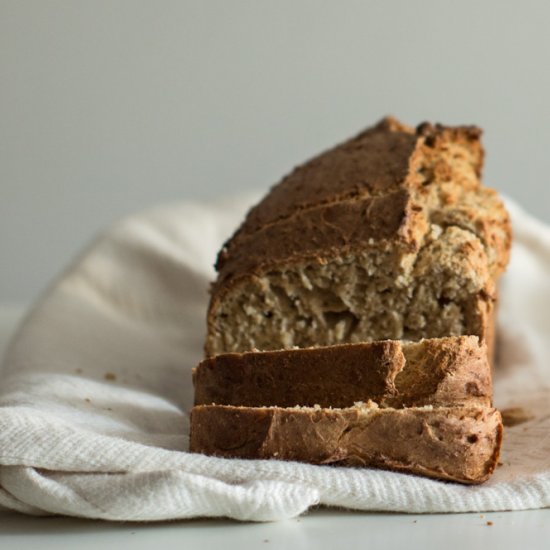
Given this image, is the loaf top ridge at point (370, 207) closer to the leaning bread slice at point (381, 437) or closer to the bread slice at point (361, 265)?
the bread slice at point (361, 265)

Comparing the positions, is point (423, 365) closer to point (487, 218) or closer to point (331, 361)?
point (331, 361)

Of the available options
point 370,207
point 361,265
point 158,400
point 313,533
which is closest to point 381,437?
point 313,533

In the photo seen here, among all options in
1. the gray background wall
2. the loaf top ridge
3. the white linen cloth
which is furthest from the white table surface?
the gray background wall

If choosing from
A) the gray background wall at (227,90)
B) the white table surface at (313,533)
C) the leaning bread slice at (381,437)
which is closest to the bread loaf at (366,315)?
the leaning bread slice at (381,437)

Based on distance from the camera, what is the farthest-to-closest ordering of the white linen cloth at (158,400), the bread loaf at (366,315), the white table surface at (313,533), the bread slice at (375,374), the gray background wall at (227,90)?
the gray background wall at (227,90) < the bread slice at (375,374) < the bread loaf at (366,315) < the white linen cloth at (158,400) < the white table surface at (313,533)

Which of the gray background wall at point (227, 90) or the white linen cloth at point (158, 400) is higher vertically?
the gray background wall at point (227, 90)

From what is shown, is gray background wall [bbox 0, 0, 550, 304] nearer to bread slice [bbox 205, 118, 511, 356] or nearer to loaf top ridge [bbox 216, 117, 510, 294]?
loaf top ridge [bbox 216, 117, 510, 294]
